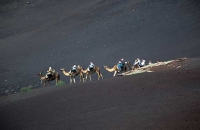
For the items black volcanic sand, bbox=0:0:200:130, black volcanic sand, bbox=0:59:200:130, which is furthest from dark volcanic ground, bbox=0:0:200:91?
black volcanic sand, bbox=0:59:200:130

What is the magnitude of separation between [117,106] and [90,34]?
30.6 metres

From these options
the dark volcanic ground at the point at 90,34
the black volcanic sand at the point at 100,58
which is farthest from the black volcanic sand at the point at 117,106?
the dark volcanic ground at the point at 90,34

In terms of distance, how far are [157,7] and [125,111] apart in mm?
34491

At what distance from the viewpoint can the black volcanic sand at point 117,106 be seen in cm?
1133

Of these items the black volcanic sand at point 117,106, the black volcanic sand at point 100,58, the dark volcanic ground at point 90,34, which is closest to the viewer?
the black volcanic sand at point 117,106

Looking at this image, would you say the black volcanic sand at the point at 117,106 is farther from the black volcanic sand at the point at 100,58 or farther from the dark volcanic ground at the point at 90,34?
the dark volcanic ground at the point at 90,34

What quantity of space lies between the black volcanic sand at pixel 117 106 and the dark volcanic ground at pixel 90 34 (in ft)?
52.2

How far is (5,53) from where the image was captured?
4366 centimetres

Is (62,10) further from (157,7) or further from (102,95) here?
(102,95)

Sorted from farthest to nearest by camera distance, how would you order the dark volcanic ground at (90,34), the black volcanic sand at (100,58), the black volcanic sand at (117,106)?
the dark volcanic ground at (90,34)
the black volcanic sand at (100,58)
the black volcanic sand at (117,106)

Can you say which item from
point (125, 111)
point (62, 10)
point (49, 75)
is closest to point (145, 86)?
point (125, 111)

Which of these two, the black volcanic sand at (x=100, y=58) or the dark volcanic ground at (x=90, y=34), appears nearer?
the black volcanic sand at (x=100, y=58)

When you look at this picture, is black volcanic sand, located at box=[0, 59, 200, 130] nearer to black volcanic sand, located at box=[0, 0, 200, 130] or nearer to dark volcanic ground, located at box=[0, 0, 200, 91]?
black volcanic sand, located at box=[0, 0, 200, 130]

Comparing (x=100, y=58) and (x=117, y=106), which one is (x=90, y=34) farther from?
(x=117, y=106)
